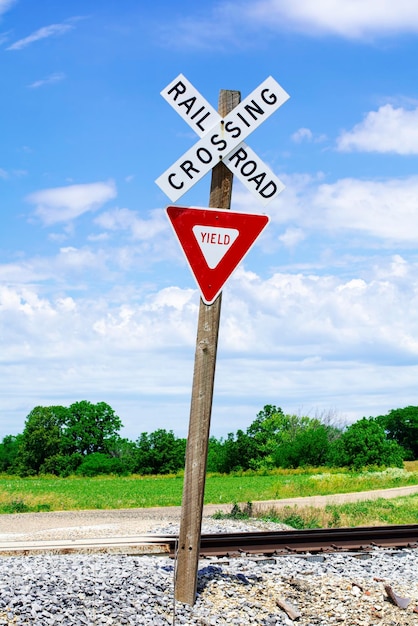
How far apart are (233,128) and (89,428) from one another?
56.1 metres

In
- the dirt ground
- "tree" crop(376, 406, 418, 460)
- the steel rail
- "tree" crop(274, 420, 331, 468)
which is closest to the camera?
→ the steel rail

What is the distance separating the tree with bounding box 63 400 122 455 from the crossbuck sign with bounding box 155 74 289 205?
5500 cm

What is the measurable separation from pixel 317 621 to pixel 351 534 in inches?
154

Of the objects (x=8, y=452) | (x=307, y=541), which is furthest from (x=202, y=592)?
(x=8, y=452)

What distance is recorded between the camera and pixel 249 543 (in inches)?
391

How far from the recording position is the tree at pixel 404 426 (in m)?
83.2

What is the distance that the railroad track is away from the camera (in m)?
9.15

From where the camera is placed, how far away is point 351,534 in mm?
10938

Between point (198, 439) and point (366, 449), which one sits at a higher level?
point (366, 449)

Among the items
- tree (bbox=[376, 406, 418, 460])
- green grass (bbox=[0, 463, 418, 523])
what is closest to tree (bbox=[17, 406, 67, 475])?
green grass (bbox=[0, 463, 418, 523])

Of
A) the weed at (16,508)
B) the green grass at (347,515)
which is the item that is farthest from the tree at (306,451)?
the weed at (16,508)

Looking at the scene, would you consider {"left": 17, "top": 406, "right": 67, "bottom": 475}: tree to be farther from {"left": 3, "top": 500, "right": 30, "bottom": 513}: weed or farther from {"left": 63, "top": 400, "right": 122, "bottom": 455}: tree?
{"left": 3, "top": 500, "right": 30, "bottom": 513}: weed

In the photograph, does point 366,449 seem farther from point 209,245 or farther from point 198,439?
point 209,245

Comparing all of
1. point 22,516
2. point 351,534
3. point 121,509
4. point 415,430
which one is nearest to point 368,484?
point 121,509
